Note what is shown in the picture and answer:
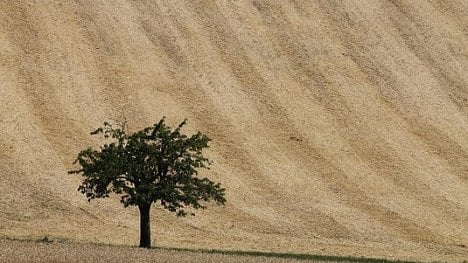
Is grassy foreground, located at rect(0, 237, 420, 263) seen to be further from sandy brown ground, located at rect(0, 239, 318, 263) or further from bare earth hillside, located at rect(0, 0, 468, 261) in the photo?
bare earth hillside, located at rect(0, 0, 468, 261)

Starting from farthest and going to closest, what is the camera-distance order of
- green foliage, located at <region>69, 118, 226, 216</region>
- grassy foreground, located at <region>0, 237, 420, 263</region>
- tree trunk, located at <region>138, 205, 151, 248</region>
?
tree trunk, located at <region>138, 205, 151, 248</region> → green foliage, located at <region>69, 118, 226, 216</region> → grassy foreground, located at <region>0, 237, 420, 263</region>

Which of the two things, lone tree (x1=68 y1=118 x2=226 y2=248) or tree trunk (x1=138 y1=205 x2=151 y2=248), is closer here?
lone tree (x1=68 y1=118 x2=226 y2=248)

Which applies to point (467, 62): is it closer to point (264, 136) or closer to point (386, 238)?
point (264, 136)

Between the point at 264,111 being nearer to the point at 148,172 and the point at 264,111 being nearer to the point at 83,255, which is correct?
the point at 148,172

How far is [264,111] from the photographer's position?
79375 millimetres

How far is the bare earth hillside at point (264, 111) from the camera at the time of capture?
194ft

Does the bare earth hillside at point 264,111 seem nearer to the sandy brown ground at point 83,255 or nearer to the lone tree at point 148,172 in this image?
the lone tree at point 148,172

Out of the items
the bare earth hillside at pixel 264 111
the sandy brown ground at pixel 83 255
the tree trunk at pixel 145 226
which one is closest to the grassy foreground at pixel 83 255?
the sandy brown ground at pixel 83 255

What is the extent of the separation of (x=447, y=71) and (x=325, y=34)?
1278 centimetres

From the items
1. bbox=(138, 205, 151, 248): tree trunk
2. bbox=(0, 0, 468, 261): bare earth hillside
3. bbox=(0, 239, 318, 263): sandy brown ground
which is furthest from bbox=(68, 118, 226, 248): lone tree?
bbox=(0, 239, 318, 263): sandy brown ground

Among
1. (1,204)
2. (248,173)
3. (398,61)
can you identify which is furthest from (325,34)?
A: (1,204)

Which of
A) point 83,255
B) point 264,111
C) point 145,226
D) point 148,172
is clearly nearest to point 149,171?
point 148,172

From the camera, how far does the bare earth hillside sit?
59188mm

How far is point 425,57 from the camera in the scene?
93.9 metres
